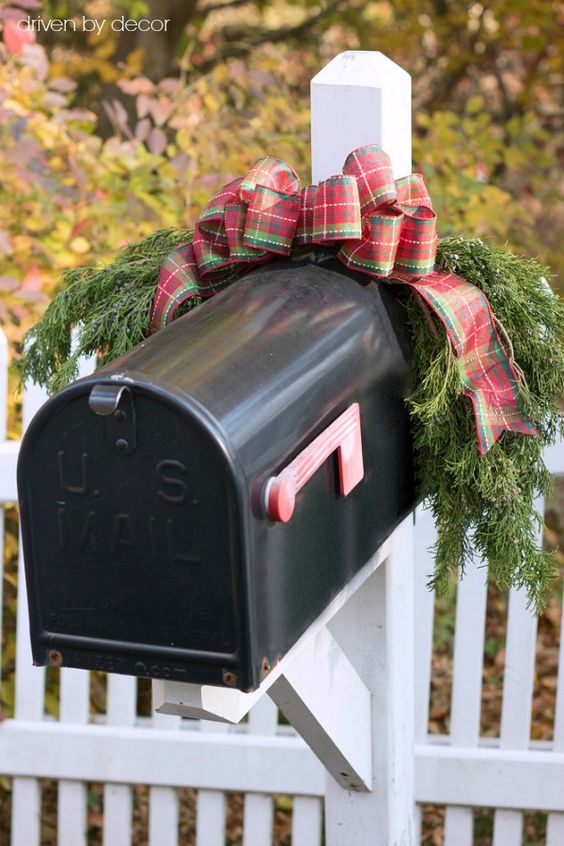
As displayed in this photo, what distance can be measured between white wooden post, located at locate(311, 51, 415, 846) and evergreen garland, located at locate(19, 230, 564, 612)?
130 millimetres

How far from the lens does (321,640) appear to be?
1.38 metres

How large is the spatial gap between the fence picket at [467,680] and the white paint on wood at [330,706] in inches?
30.1

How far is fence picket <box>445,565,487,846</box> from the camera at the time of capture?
225 centimetres

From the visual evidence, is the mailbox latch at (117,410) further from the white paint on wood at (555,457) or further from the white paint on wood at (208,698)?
the white paint on wood at (555,457)

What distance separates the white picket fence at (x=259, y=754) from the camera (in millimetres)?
2217

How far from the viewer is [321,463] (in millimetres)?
1068

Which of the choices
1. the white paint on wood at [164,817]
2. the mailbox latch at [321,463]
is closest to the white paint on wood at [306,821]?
the white paint on wood at [164,817]

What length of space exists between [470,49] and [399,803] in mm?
4812

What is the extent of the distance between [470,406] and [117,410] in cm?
49

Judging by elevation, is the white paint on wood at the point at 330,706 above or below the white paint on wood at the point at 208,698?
below

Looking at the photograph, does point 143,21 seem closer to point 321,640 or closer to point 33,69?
point 33,69

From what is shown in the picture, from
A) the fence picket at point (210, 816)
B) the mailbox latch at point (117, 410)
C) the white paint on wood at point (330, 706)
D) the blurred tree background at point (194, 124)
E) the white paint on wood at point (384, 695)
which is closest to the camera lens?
the mailbox latch at point (117, 410)

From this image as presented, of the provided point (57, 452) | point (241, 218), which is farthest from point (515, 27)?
point (57, 452)

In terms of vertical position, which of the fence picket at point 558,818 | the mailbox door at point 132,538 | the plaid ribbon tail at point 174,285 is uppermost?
the plaid ribbon tail at point 174,285
